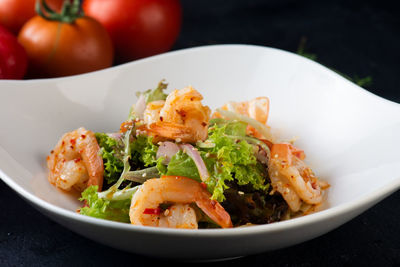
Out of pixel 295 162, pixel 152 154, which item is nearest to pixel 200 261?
pixel 152 154

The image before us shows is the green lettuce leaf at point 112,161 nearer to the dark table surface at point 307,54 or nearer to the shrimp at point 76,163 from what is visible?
the shrimp at point 76,163

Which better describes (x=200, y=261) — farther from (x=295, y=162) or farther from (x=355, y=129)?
(x=355, y=129)

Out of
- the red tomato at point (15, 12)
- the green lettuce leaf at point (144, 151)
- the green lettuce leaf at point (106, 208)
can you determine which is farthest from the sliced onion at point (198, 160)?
the red tomato at point (15, 12)

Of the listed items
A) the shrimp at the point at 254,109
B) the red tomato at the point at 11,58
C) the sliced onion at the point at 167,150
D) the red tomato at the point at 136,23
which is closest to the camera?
the sliced onion at the point at 167,150

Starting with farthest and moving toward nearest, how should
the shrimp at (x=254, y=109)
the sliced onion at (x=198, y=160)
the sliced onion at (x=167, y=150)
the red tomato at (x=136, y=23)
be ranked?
the red tomato at (x=136, y=23) < the shrimp at (x=254, y=109) < the sliced onion at (x=167, y=150) < the sliced onion at (x=198, y=160)

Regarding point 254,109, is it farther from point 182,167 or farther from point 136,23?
point 136,23

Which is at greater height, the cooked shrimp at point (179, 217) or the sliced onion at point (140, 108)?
the cooked shrimp at point (179, 217)

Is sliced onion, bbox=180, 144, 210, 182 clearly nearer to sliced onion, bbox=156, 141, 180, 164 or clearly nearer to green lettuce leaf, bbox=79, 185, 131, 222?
sliced onion, bbox=156, 141, 180, 164

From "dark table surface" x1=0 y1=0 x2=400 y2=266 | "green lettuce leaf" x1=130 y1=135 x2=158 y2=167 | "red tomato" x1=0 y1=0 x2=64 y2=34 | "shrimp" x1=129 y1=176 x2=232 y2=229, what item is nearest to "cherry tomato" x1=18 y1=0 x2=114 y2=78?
"red tomato" x1=0 y1=0 x2=64 y2=34

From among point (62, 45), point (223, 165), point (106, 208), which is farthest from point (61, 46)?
point (223, 165)
